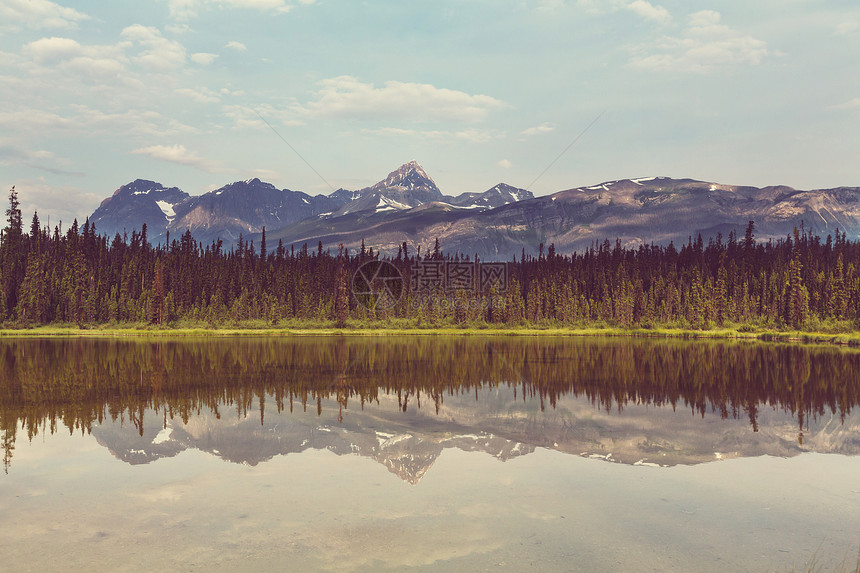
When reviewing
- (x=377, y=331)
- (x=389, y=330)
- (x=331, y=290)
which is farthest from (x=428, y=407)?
(x=331, y=290)

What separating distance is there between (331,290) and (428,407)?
12343cm

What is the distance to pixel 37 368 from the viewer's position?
42.5 meters

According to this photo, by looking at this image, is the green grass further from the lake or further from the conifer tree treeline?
the lake

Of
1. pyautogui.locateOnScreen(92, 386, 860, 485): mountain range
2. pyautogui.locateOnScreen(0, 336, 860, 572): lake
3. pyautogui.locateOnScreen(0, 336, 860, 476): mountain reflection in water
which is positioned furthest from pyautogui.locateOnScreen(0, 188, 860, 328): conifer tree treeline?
pyautogui.locateOnScreen(92, 386, 860, 485): mountain range

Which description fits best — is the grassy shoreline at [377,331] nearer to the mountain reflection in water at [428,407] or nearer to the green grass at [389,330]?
the green grass at [389,330]

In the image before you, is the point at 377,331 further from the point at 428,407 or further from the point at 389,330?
the point at 428,407

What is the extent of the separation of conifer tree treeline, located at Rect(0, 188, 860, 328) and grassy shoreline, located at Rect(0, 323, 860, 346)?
18.5 feet

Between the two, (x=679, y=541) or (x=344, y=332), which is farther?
(x=344, y=332)

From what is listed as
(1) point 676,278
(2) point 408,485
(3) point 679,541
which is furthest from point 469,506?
(1) point 676,278

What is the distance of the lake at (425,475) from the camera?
11.9 meters

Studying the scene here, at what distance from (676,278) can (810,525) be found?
150 metres

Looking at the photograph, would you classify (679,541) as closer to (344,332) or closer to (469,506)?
(469,506)

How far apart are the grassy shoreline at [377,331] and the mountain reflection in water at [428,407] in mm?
53798

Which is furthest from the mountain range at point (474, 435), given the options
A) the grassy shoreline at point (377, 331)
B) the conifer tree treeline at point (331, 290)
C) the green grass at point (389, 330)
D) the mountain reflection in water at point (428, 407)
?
the conifer tree treeline at point (331, 290)
